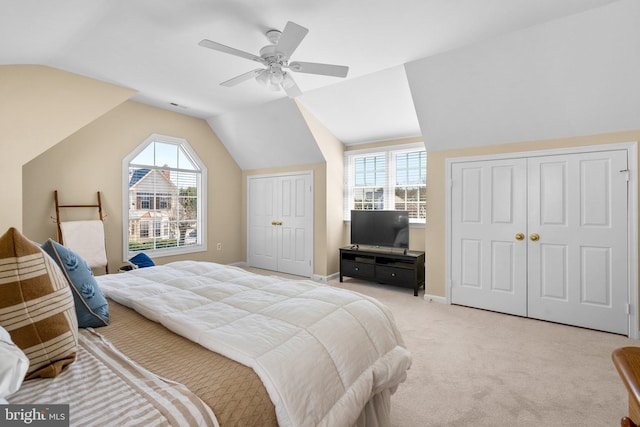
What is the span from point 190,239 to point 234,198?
115 cm

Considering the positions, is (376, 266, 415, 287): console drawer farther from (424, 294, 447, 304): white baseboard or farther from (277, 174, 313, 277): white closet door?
(277, 174, 313, 277): white closet door

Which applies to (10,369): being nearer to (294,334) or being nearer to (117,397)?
(117,397)

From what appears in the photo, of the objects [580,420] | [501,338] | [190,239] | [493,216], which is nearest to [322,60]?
[493,216]

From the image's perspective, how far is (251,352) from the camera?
42.9 inches

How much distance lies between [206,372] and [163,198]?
14.6 ft

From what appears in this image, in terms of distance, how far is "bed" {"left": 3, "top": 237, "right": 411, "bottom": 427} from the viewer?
92 centimetres

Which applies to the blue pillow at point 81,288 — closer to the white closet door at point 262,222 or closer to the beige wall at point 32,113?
the beige wall at point 32,113

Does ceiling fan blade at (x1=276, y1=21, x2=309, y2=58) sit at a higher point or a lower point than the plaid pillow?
higher

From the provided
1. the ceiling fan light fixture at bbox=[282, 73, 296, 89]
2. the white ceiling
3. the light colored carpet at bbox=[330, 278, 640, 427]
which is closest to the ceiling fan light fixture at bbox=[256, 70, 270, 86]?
the ceiling fan light fixture at bbox=[282, 73, 296, 89]

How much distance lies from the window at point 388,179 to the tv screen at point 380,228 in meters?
0.38

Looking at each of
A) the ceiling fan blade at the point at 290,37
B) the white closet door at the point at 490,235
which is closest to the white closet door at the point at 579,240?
the white closet door at the point at 490,235

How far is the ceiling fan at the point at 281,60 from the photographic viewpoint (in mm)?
2072

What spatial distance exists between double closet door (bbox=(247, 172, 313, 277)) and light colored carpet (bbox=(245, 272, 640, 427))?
2328 mm

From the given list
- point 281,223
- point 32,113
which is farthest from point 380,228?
point 32,113
